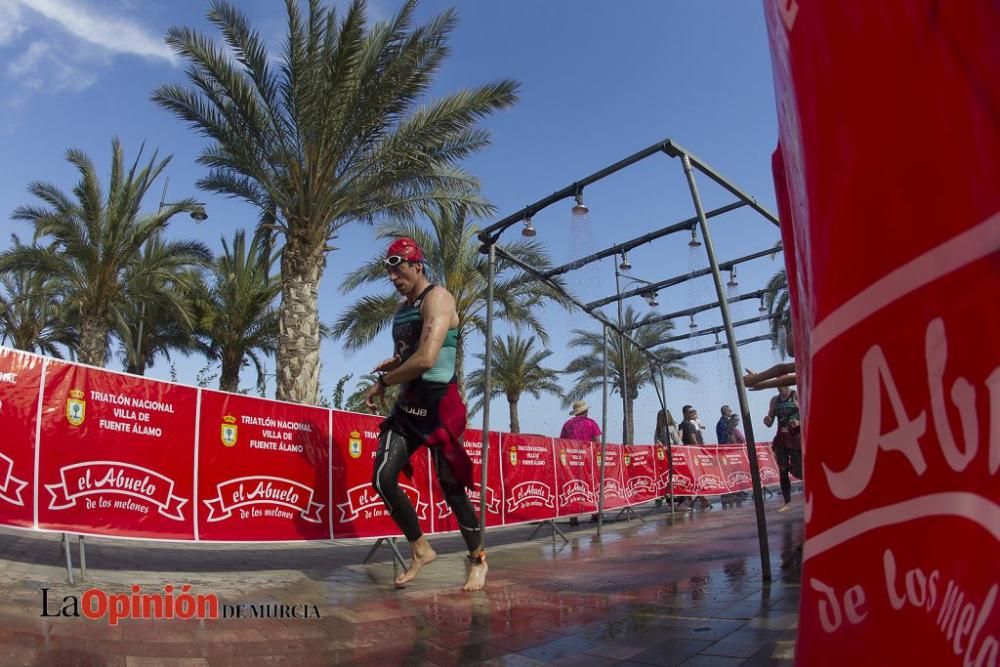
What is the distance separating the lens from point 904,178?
77cm

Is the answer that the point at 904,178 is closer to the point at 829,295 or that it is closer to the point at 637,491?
the point at 829,295

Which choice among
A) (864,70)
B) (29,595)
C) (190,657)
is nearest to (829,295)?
(864,70)

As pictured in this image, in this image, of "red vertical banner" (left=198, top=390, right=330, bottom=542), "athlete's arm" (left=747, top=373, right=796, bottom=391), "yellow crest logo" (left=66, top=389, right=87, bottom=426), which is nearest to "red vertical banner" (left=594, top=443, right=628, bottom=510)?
"red vertical banner" (left=198, top=390, right=330, bottom=542)

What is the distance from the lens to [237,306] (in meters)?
19.9

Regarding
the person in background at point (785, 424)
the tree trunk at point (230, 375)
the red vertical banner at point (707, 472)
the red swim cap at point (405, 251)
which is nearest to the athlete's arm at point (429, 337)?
the red swim cap at point (405, 251)

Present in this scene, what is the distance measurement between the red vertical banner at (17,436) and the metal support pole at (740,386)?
4.12 metres

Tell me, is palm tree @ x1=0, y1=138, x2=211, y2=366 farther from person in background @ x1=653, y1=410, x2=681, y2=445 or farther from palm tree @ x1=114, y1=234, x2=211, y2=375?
person in background @ x1=653, y1=410, x2=681, y2=445

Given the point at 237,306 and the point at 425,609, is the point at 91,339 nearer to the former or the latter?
the point at 237,306

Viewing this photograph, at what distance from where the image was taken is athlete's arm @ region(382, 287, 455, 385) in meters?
3.58

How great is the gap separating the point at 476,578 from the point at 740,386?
6.52 feet

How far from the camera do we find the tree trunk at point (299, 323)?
35.3 ft

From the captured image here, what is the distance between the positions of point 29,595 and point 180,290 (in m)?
19.0

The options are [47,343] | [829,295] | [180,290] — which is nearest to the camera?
[829,295]
